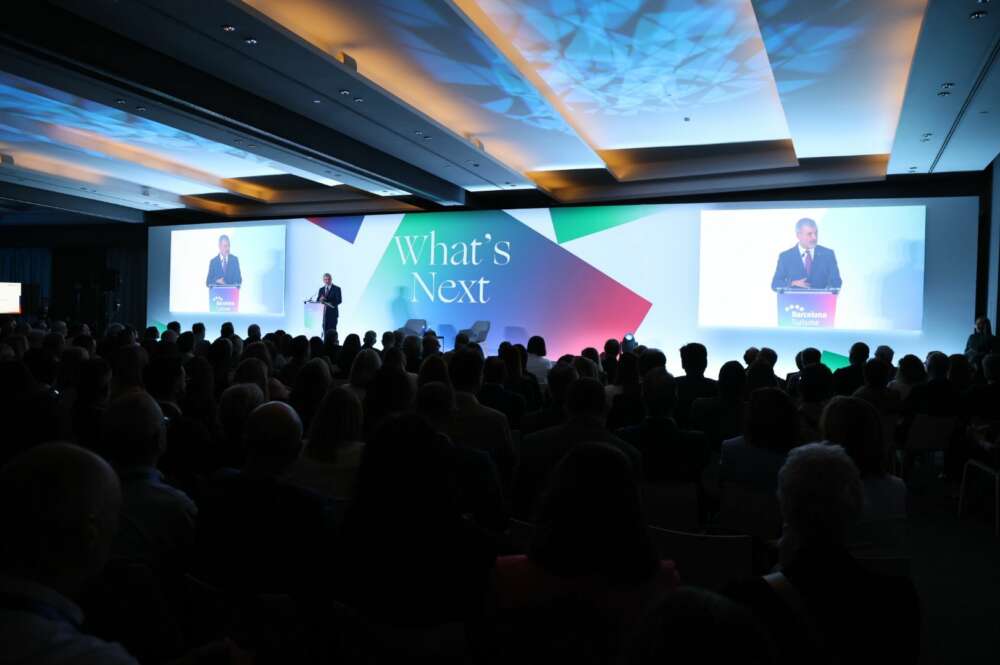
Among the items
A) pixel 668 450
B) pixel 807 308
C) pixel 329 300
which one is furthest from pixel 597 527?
pixel 329 300

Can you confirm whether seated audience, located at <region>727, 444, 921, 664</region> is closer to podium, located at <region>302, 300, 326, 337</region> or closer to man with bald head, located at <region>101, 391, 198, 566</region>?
man with bald head, located at <region>101, 391, 198, 566</region>

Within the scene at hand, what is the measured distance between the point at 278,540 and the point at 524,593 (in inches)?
29.8

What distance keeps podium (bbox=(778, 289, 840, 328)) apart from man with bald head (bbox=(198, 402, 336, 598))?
10.2 metres

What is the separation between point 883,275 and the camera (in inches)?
407

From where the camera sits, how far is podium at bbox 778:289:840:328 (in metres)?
10.6

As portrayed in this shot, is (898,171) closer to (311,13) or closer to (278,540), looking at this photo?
(311,13)

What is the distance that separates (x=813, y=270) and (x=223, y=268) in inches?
482

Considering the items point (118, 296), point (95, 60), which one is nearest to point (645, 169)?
point (95, 60)

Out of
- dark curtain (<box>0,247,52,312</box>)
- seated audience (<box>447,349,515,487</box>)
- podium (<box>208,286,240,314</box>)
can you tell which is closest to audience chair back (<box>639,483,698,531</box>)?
seated audience (<box>447,349,515,487</box>)

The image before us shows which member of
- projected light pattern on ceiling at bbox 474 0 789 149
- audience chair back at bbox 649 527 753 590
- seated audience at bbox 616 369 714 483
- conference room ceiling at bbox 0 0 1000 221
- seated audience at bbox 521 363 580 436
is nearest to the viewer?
audience chair back at bbox 649 527 753 590

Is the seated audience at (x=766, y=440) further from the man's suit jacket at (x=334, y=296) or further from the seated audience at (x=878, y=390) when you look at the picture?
the man's suit jacket at (x=334, y=296)

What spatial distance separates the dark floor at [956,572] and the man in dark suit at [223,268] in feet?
45.1

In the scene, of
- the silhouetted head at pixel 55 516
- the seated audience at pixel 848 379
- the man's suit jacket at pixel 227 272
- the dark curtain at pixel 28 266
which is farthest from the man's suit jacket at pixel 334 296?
the silhouetted head at pixel 55 516

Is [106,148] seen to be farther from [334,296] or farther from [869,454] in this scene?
[869,454]
